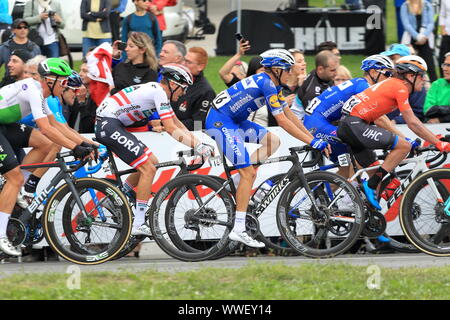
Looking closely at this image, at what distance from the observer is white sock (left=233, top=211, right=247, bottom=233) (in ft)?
35.1

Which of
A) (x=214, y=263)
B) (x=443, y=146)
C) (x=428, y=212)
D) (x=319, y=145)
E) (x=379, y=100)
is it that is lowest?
(x=214, y=263)

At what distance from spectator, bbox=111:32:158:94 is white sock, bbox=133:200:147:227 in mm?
2234

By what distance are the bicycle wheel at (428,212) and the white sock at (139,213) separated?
8.31 feet

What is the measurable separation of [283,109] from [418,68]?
142cm

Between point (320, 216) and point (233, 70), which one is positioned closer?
point (320, 216)

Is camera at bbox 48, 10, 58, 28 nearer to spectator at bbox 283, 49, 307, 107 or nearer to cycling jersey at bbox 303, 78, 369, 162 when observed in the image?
spectator at bbox 283, 49, 307, 107

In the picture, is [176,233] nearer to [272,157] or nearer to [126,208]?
[126,208]

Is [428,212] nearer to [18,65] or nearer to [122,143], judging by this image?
[122,143]

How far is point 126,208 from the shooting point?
1053 cm

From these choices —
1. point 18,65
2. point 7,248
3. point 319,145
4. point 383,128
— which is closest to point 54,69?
point 18,65

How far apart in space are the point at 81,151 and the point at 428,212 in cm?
348

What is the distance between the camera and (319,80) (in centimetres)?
1292

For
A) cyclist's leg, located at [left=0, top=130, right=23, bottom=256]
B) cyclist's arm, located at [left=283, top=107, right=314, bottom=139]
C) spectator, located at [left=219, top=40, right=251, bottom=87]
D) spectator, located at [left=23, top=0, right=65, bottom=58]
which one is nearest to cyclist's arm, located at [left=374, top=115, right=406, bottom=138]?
cyclist's arm, located at [left=283, top=107, right=314, bottom=139]

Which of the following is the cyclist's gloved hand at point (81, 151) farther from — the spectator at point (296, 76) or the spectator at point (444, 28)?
the spectator at point (444, 28)
